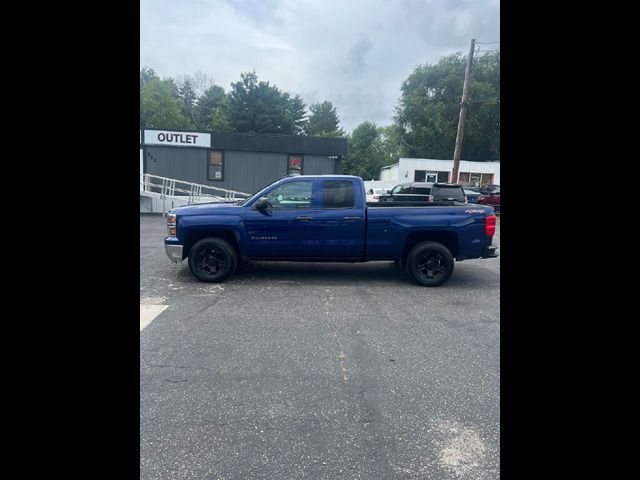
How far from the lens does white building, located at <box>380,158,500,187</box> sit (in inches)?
1344

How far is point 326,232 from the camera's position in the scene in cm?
666

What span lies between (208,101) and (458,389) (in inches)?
2848

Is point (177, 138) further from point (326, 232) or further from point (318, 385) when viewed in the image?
point (318, 385)

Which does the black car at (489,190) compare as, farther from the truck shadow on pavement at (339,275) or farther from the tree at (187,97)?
the tree at (187,97)

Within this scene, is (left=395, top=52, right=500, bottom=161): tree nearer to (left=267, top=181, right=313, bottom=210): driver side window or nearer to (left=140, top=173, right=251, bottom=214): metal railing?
(left=140, top=173, right=251, bottom=214): metal railing

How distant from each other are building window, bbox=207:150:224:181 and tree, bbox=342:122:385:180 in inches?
963

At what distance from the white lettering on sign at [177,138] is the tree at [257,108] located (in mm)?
24694

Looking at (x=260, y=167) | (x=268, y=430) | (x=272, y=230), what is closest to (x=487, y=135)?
(x=260, y=167)

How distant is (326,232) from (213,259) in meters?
1.97

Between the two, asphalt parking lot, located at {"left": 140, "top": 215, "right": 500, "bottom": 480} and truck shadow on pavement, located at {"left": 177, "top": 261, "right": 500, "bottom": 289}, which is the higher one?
truck shadow on pavement, located at {"left": 177, "top": 261, "right": 500, "bottom": 289}

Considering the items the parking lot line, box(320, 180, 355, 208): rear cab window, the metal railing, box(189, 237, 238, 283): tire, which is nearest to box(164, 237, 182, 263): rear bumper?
box(189, 237, 238, 283): tire
